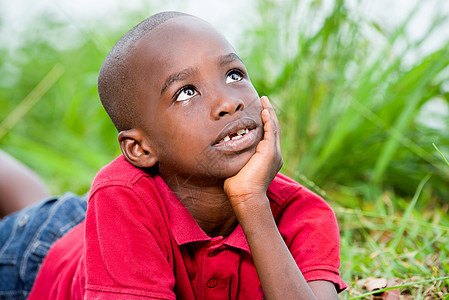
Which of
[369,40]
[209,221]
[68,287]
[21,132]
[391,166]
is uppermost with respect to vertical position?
[369,40]

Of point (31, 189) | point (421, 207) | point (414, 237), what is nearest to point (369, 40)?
point (421, 207)

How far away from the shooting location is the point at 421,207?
9.55ft

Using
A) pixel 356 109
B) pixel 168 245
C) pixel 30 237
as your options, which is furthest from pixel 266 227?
pixel 356 109

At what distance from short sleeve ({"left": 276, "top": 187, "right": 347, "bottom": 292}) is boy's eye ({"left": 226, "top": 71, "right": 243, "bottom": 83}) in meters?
0.43

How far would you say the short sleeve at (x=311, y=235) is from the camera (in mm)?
1536

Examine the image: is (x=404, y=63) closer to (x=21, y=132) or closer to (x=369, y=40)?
(x=369, y=40)

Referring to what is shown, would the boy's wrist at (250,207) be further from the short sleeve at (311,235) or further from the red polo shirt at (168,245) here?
the short sleeve at (311,235)

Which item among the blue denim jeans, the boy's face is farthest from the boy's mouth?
the blue denim jeans

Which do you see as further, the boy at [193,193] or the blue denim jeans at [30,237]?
the blue denim jeans at [30,237]

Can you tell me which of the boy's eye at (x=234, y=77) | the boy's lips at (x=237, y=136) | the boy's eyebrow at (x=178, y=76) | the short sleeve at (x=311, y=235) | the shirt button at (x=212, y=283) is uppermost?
the boy's eyebrow at (x=178, y=76)

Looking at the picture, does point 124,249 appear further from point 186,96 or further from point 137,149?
point 186,96

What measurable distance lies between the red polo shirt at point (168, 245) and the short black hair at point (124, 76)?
162mm

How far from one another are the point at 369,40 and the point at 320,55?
323 mm

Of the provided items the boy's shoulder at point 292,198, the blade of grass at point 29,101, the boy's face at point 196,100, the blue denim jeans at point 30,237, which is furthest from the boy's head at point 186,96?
the blade of grass at point 29,101
